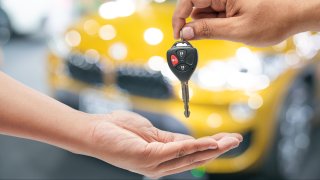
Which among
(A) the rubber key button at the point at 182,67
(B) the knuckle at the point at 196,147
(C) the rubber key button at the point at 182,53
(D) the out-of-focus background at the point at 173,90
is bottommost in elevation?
(B) the knuckle at the point at 196,147

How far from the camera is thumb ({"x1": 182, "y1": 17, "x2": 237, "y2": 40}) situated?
1.13 m

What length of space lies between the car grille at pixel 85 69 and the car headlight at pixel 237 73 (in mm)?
474

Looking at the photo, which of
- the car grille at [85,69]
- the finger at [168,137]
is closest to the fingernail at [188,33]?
the finger at [168,137]

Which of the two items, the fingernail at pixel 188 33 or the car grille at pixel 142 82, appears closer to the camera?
the fingernail at pixel 188 33

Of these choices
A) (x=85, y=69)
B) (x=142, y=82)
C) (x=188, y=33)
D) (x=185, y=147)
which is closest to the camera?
(x=185, y=147)

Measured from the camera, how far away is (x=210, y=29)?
1.15 meters

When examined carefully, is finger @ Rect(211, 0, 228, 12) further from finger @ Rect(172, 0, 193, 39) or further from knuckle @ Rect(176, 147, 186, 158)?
knuckle @ Rect(176, 147, 186, 158)

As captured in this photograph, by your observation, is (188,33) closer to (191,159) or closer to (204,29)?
(204,29)

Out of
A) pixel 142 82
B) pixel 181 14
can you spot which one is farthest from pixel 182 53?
pixel 142 82

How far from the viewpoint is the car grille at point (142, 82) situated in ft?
7.09

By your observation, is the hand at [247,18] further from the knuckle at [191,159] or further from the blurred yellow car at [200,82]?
the blurred yellow car at [200,82]

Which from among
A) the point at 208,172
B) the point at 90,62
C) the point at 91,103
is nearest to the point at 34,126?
the point at 91,103

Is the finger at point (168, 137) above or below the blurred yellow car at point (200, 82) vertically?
below

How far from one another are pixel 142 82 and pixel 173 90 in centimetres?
21
